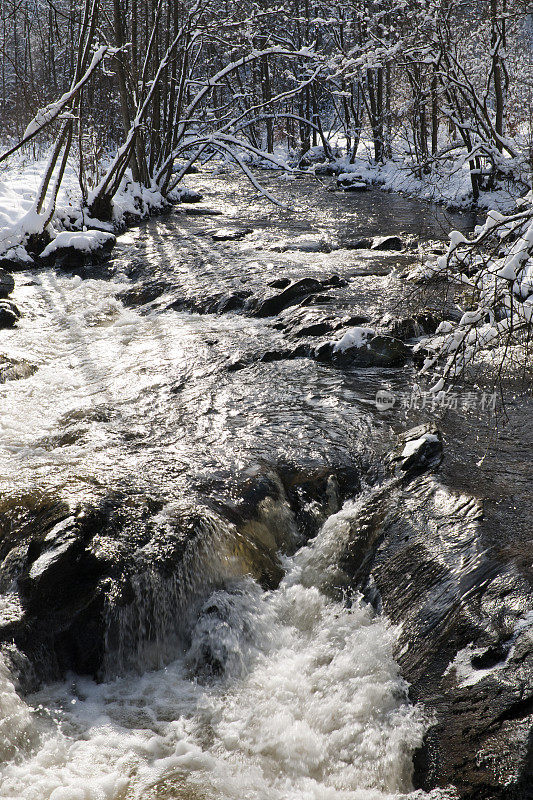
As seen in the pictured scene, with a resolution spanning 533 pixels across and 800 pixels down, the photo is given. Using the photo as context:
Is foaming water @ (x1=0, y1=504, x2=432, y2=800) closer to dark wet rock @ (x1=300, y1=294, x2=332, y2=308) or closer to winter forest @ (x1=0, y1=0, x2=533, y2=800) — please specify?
winter forest @ (x1=0, y1=0, x2=533, y2=800)

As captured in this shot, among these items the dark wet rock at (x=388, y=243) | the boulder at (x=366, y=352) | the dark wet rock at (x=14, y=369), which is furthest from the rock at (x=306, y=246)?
the dark wet rock at (x=14, y=369)

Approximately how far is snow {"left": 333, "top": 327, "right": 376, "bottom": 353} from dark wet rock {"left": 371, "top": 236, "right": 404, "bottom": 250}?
502 cm

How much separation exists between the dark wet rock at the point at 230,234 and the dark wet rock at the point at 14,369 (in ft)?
22.4

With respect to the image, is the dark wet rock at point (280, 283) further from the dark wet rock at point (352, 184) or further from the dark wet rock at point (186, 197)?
the dark wet rock at point (352, 184)

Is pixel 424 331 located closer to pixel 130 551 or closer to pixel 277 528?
pixel 277 528

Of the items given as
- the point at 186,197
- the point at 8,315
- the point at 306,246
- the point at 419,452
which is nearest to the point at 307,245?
the point at 306,246

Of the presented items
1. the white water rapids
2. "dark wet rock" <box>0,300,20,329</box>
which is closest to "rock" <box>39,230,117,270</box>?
"dark wet rock" <box>0,300,20,329</box>

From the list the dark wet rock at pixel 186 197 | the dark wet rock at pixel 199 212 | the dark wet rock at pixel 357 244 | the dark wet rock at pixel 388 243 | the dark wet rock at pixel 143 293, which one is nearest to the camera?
the dark wet rock at pixel 143 293

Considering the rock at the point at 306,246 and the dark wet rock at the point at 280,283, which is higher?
the rock at the point at 306,246

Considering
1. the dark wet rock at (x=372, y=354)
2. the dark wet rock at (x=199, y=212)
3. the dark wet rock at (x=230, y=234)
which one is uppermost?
the dark wet rock at (x=199, y=212)

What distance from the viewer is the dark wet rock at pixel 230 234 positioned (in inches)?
512

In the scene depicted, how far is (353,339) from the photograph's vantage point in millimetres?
7133

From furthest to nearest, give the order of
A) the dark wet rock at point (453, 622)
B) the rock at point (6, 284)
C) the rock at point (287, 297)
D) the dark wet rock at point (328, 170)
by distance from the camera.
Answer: the dark wet rock at point (328, 170) → the rock at point (6, 284) → the rock at point (287, 297) → the dark wet rock at point (453, 622)

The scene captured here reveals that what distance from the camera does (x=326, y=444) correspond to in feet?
17.4
